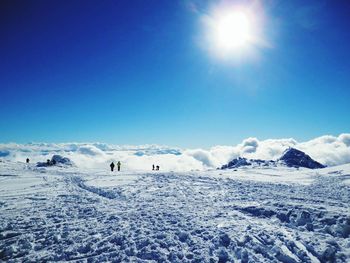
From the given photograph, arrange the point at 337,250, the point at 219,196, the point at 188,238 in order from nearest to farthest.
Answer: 1. the point at 337,250
2. the point at 188,238
3. the point at 219,196

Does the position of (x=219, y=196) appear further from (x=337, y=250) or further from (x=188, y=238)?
(x=337, y=250)

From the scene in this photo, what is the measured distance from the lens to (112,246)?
1113cm

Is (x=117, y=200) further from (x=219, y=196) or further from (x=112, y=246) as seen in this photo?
(x=112, y=246)

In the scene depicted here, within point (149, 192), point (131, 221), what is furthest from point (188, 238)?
point (149, 192)

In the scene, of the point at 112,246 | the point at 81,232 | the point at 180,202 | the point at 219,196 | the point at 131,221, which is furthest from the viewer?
the point at 219,196

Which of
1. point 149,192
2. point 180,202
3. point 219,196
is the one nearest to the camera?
point 180,202

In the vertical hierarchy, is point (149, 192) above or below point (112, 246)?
above

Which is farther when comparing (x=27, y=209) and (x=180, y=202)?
(x=180, y=202)

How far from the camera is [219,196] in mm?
21438

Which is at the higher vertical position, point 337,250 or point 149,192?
point 149,192

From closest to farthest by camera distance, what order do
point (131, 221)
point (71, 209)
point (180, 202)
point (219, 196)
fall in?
point (131, 221), point (71, 209), point (180, 202), point (219, 196)

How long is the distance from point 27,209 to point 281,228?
14.5 m

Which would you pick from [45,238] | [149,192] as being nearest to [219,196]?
[149,192]

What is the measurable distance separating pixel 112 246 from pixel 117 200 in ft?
29.7
